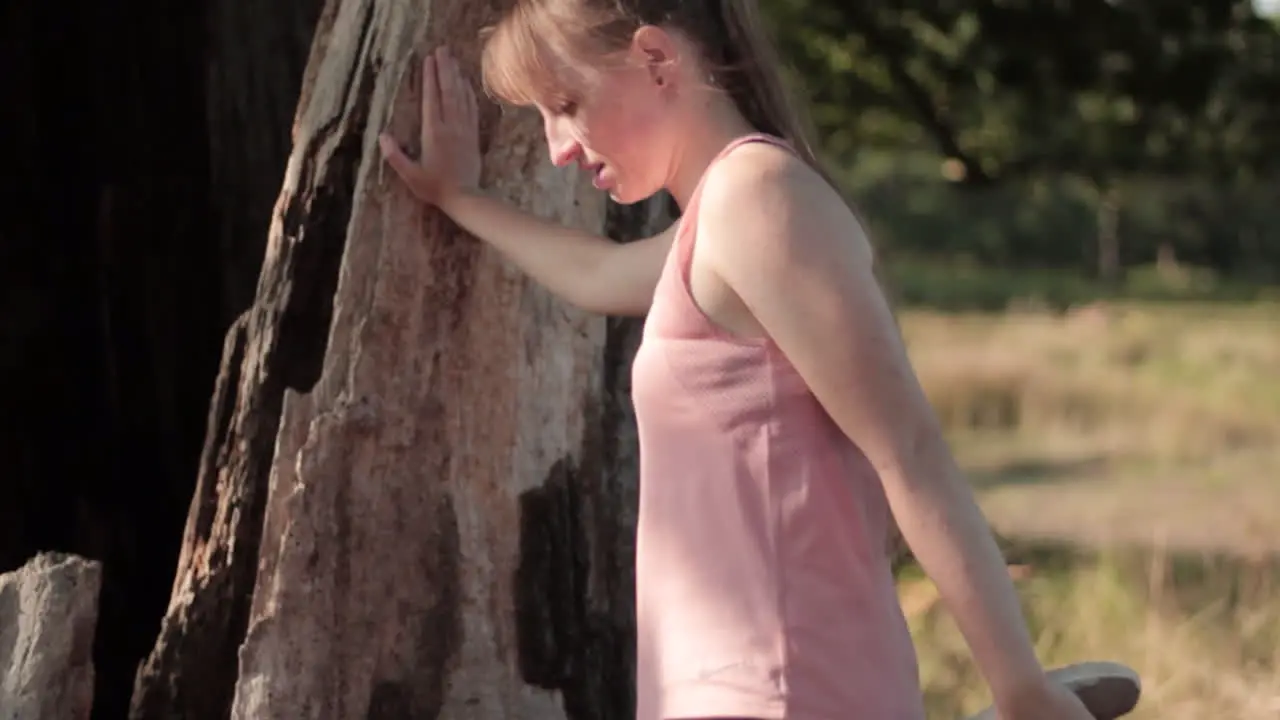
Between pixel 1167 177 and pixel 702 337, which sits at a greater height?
pixel 1167 177

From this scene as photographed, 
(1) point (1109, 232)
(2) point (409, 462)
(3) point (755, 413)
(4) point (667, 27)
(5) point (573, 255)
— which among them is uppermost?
(1) point (1109, 232)

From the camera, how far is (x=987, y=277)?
14133 mm

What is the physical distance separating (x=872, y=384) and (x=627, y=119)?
1.30 feet

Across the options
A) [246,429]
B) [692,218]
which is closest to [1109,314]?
[246,429]

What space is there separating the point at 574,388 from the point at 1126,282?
12086 mm

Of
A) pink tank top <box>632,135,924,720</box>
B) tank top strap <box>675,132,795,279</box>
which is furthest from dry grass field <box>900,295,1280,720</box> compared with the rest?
tank top strap <box>675,132,795,279</box>

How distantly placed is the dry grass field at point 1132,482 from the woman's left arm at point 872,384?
2428mm

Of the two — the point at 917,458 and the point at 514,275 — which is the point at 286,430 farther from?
the point at 917,458

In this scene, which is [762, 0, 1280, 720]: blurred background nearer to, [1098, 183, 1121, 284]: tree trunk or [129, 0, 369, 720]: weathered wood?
[1098, 183, 1121, 284]: tree trunk

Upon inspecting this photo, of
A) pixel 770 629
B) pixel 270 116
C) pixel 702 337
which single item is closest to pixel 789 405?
pixel 702 337

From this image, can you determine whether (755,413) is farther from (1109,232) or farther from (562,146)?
(1109,232)

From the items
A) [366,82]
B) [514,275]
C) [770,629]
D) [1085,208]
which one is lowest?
[770,629]

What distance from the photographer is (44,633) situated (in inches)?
95.0

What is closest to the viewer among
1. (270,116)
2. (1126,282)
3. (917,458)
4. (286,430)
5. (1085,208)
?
(917,458)
